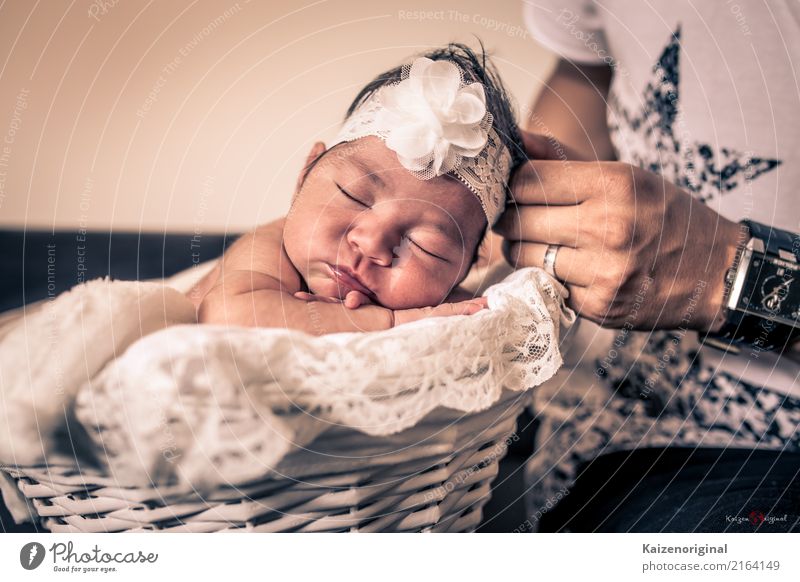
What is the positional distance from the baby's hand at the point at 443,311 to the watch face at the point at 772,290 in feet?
0.87

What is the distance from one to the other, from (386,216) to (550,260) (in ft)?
0.56

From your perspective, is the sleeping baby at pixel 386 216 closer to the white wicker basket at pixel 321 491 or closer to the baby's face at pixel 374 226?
the baby's face at pixel 374 226

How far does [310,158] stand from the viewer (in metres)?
0.55

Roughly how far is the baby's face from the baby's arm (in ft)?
0.05

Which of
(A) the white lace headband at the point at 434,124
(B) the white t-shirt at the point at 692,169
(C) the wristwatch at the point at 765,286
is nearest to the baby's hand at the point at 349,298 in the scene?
(A) the white lace headband at the point at 434,124

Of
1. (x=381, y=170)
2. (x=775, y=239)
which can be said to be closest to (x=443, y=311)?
(x=381, y=170)

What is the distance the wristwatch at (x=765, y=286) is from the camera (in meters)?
0.57

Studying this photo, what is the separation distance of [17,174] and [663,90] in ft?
2.09

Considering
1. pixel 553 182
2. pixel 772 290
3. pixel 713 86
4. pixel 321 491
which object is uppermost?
pixel 713 86

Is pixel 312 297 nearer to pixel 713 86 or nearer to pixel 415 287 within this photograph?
pixel 415 287
